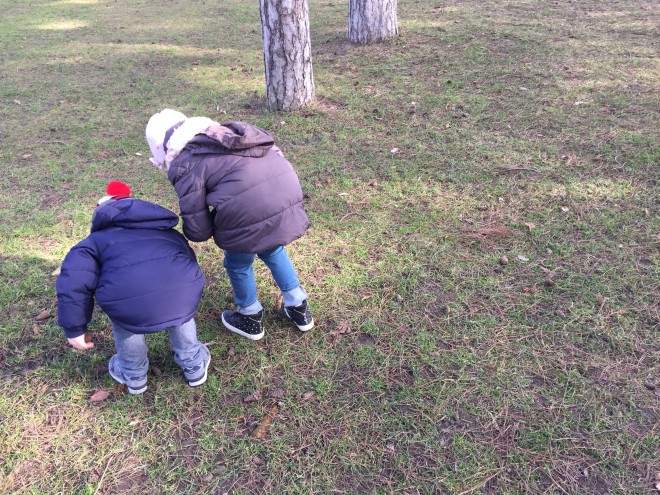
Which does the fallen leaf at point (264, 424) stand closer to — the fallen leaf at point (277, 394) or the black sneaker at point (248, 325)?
the fallen leaf at point (277, 394)

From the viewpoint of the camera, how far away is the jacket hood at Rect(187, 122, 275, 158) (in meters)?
2.31

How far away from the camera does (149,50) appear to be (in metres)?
8.28

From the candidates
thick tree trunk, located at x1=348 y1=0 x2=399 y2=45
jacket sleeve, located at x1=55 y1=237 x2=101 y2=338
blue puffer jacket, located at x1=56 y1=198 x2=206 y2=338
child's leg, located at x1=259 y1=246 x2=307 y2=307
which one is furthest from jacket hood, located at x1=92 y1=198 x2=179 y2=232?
thick tree trunk, located at x1=348 y1=0 x2=399 y2=45

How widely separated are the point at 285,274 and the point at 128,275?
904 mm

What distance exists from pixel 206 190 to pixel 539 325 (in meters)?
2.02

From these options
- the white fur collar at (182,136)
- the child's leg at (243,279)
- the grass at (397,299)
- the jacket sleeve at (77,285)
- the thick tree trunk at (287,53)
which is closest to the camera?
the jacket sleeve at (77,285)

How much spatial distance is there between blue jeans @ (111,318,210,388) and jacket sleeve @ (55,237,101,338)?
21 cm

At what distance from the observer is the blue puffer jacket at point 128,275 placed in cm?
217

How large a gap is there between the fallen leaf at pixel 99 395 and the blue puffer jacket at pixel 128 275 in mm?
490

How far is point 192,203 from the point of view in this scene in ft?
7.66

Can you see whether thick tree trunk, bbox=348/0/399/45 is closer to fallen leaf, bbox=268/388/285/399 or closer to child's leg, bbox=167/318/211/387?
child's leg, bbox=167/318/211/387

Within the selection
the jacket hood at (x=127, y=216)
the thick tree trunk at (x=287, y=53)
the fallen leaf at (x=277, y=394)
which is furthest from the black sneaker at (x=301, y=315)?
the thick tree trunk at (x=287, y=53)

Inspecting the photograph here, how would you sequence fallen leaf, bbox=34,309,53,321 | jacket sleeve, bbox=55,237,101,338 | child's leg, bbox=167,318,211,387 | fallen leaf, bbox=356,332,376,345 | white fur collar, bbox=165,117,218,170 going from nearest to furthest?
jacket sleeve, bbox=55,237,101,338
white fur collar, bbox=165,117,218,170
child's leg, bbox=167,318,211,387
fallen leaf, bbox=356,332,376,345
fallen leaf, bbox=34,309,53,321

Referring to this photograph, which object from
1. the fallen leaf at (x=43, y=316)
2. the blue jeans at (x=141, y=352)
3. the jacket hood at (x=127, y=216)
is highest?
the jacket hood at (x=127, y=216)
